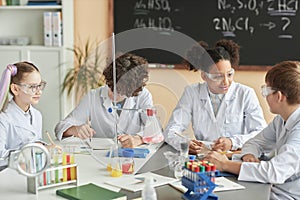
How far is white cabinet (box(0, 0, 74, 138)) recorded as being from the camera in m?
4.12

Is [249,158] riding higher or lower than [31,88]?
lower

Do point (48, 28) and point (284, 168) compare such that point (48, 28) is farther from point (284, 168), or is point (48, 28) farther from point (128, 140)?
point (284, 168)

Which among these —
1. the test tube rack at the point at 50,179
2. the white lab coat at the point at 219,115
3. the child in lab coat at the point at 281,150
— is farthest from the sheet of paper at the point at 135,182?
the white lab coat at the point at 219,115

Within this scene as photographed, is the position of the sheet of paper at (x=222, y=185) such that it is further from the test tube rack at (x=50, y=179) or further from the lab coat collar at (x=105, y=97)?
the lab coat collar at (x=105, y=97)

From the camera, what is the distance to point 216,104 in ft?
8.74

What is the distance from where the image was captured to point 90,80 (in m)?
4.07

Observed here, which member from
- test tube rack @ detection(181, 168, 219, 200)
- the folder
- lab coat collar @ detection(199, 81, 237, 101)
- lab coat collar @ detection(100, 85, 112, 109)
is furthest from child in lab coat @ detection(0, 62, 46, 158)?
test tube rack @ detection(181, 168, 219, 200)

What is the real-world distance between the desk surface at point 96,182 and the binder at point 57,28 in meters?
2.07

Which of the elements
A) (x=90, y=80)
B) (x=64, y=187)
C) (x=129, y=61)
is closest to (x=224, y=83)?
(x=129, y=61)

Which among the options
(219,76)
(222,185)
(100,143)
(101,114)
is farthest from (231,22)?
(222,185)

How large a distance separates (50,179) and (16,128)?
2.38ft

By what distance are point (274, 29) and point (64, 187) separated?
8.27ft

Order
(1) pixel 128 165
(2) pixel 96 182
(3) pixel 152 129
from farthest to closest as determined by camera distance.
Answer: (3) pixel 152 129 → (1) pixel 128 165 → (2) pixel 96 182

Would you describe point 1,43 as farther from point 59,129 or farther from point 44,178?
point 44,178
